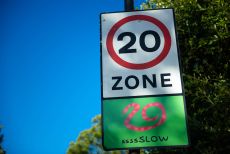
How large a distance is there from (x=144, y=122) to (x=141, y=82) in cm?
38

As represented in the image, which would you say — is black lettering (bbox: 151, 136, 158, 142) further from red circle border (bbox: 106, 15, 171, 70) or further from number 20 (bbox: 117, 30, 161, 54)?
number 20 (bbox: 117, 30, 161, 54)

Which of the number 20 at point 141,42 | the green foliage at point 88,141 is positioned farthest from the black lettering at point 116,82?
the green foliage at point 88,141

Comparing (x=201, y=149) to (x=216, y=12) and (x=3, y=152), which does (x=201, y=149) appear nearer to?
(x=216, y=12)

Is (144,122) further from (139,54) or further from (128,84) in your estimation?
(139,54)

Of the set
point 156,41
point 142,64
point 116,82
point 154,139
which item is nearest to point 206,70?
point 156,41

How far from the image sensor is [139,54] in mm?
2850

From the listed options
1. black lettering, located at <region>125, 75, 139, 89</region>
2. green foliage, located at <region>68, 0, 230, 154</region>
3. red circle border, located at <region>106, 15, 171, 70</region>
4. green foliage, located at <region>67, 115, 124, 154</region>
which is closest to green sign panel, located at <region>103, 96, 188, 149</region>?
black lettering, located at <region>125, 75, 139, 89</region>

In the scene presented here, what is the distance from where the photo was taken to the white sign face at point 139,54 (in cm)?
268

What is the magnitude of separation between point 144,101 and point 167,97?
207 millimetres

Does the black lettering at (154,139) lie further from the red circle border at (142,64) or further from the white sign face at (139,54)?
the red circle border at (142,64)

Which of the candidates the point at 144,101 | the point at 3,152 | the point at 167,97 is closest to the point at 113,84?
the point at 144,101

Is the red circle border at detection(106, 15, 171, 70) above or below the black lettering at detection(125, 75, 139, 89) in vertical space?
above

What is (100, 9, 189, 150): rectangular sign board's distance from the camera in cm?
250

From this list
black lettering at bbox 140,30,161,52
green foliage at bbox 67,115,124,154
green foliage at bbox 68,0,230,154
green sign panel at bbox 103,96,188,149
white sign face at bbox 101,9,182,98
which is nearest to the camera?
green sign panel at bbox 103,96,188,149
